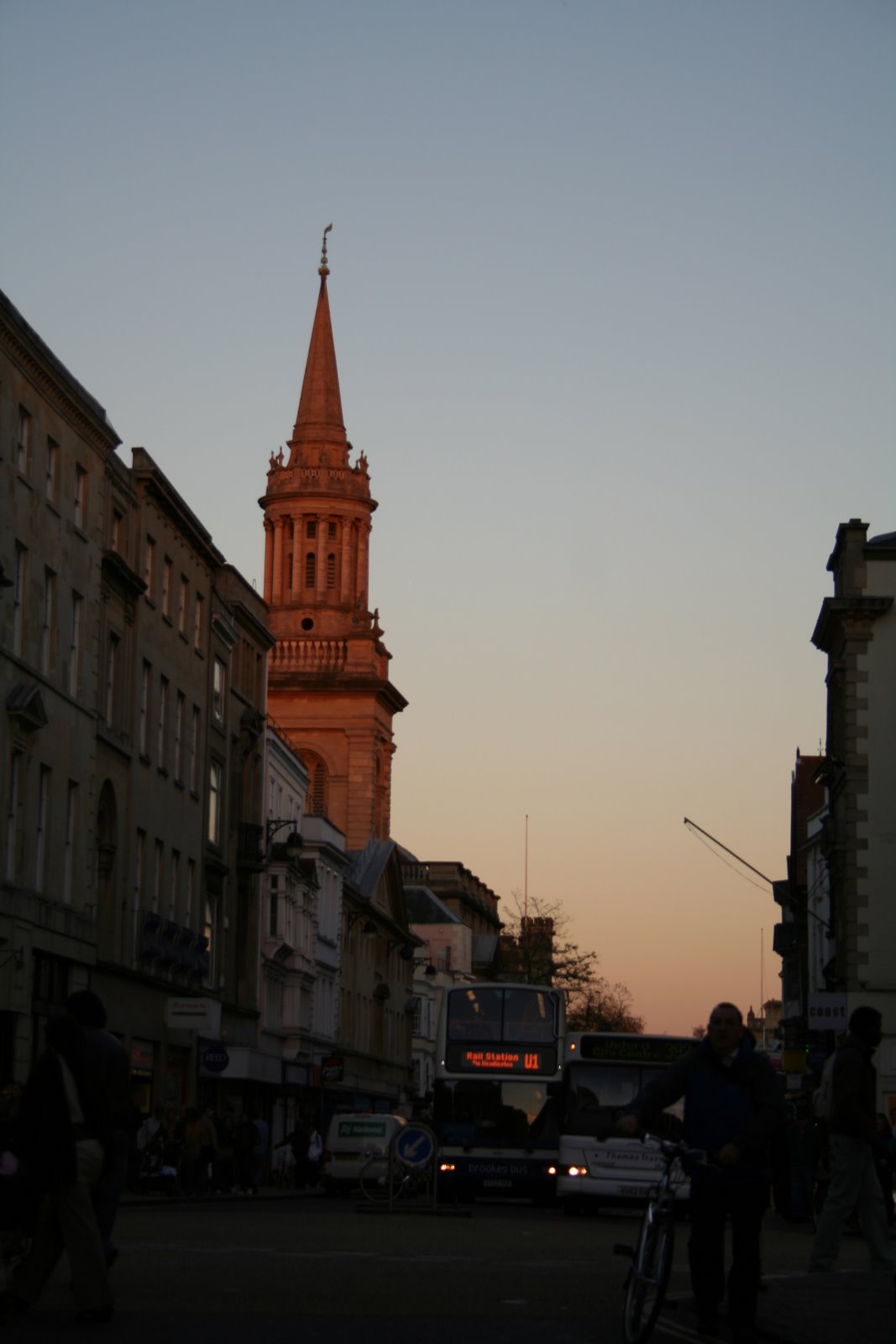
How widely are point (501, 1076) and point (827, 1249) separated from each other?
24184mm

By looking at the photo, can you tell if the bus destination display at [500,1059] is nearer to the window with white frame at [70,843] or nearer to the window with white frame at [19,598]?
the window with white frame at [70,843]

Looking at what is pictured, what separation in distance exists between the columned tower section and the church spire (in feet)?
0.15

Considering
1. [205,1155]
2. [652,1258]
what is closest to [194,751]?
[205,1155]

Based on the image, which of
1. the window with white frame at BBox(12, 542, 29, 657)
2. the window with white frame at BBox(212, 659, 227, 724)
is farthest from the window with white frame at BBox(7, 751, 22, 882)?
the window with white frame at BBox(212, 659, 227, 724)

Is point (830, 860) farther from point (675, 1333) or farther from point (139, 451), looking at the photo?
point (675, 1333)

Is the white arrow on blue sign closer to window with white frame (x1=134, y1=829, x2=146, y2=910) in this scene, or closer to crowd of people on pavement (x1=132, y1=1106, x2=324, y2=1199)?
crowd of people on pavement (x1=132, y1=1106, x2=324, y2=1199)

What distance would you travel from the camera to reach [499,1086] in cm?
4059

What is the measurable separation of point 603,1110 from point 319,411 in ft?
290

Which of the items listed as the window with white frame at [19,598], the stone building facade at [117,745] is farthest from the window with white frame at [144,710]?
the window with white frame at [19,598]

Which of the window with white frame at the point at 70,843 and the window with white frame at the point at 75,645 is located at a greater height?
the window with white frame at the point at 75,645

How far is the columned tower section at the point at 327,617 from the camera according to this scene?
371 feet

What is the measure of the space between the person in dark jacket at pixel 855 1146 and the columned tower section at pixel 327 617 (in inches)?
3622

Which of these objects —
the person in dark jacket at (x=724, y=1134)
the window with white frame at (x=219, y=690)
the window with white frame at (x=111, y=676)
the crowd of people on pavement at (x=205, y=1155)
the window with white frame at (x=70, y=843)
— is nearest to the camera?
the person in dark jacket at (x=724, y=1134)

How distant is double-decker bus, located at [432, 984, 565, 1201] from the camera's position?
4038 centimetres
